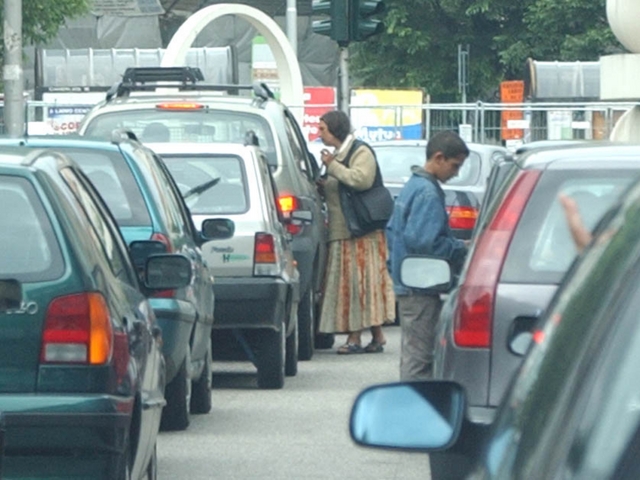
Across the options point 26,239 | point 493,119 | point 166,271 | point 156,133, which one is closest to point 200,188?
point 156,133

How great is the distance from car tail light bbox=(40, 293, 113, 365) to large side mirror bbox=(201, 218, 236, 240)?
4704 mm

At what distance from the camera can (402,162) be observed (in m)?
19.7

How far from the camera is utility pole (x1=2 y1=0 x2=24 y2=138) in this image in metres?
20.5

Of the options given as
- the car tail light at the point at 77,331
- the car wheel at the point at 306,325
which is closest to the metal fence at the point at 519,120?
the car wheel at the point at 306,325

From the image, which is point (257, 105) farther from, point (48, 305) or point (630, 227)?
point (630, 227)

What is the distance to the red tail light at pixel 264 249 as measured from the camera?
11305mm

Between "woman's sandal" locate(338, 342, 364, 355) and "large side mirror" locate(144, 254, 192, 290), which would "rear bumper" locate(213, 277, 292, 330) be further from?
"large side mirror" locate(144, 254, 192, 290)

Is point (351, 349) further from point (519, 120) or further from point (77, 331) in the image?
point (519, 120)

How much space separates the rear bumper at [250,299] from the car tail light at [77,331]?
5.52 meters

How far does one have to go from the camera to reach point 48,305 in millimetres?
5711

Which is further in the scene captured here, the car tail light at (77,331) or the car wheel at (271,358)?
the car wheel at (271,358)

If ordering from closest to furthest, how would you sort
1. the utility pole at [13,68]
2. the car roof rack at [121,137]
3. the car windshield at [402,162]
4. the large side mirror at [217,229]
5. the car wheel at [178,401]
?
the car wheel at [178,401] < the car roof rack at [121,137] < the large side mirror at [217,229] < the car windshield at [402,162] < the utility pole at [13,68]

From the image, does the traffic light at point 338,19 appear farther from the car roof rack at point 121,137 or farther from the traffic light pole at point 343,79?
the car roof rack at point 121,137

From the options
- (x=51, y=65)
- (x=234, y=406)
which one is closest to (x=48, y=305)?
(x=234, y=406)
